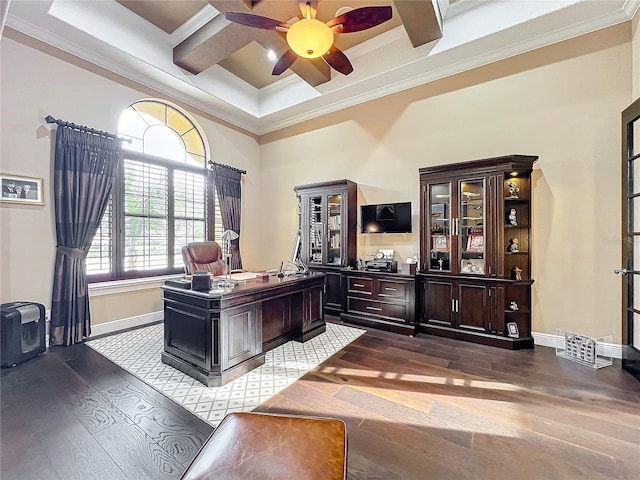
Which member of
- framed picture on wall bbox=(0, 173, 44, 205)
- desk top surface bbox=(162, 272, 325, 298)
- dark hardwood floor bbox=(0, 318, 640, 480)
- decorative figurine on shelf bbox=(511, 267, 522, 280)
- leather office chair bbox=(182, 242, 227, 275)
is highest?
framed picture on wall bbox=(0, 173, 44, 205)

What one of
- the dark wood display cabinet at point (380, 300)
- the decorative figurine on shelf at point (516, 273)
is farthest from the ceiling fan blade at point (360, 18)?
the decorative figurine on shelf at point (516, 273)

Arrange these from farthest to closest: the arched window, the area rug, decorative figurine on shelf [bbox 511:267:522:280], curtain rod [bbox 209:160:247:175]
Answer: curtain rod [bbox 209:160:247:175] < the arched window < decorative figurine on shelf [bbox 511:267:522:280] < the area rug

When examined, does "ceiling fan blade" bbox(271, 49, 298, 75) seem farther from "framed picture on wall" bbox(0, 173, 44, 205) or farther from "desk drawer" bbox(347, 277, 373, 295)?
"framed picture on wall" bbox(0, 173, 44, 205)

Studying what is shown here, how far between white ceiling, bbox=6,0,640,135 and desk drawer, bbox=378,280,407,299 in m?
2.96

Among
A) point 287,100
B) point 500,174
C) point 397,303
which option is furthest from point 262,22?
point 397,303

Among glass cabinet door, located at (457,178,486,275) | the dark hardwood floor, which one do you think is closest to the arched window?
the dark hardwood floor

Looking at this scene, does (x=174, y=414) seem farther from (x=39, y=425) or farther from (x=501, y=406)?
(x=501, y=406)

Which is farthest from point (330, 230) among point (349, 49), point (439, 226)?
point (349, 49)

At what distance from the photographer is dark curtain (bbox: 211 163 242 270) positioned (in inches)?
210

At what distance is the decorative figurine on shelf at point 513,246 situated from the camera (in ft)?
11.5

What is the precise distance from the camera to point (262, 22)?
2.61 metres

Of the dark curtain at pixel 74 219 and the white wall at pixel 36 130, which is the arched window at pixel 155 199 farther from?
the white wall at pixel 36 130

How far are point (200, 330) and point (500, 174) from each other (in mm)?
3625

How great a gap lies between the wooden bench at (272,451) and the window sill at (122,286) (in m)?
3.33
